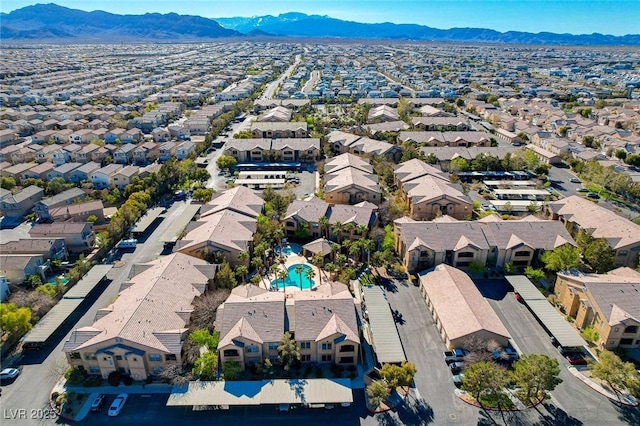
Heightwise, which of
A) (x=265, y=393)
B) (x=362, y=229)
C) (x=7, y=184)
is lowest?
(x=265, y=393)

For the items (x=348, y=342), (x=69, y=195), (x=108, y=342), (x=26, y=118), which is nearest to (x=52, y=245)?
(x=69, y=195)

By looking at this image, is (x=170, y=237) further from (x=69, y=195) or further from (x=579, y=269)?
(x=579, y=269)

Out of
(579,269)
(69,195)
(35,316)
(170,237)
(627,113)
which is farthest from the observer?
(627,113)

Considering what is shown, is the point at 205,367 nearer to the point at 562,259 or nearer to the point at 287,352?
the point at 287,352

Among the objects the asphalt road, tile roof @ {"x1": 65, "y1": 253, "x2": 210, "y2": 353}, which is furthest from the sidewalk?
the asphalt road

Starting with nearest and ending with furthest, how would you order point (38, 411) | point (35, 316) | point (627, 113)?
1. point (38, 411)
2. point (35, 316)
3. point (627, 113)

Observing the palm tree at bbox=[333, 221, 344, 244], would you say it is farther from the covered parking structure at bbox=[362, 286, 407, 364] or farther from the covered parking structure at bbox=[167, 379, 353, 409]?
the covered parking structure at bbox=[167, 379, 353, 409]

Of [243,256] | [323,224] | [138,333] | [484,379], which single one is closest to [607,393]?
[484,379]

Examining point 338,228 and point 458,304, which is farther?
point 338,228

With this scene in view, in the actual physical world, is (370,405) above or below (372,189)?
below
